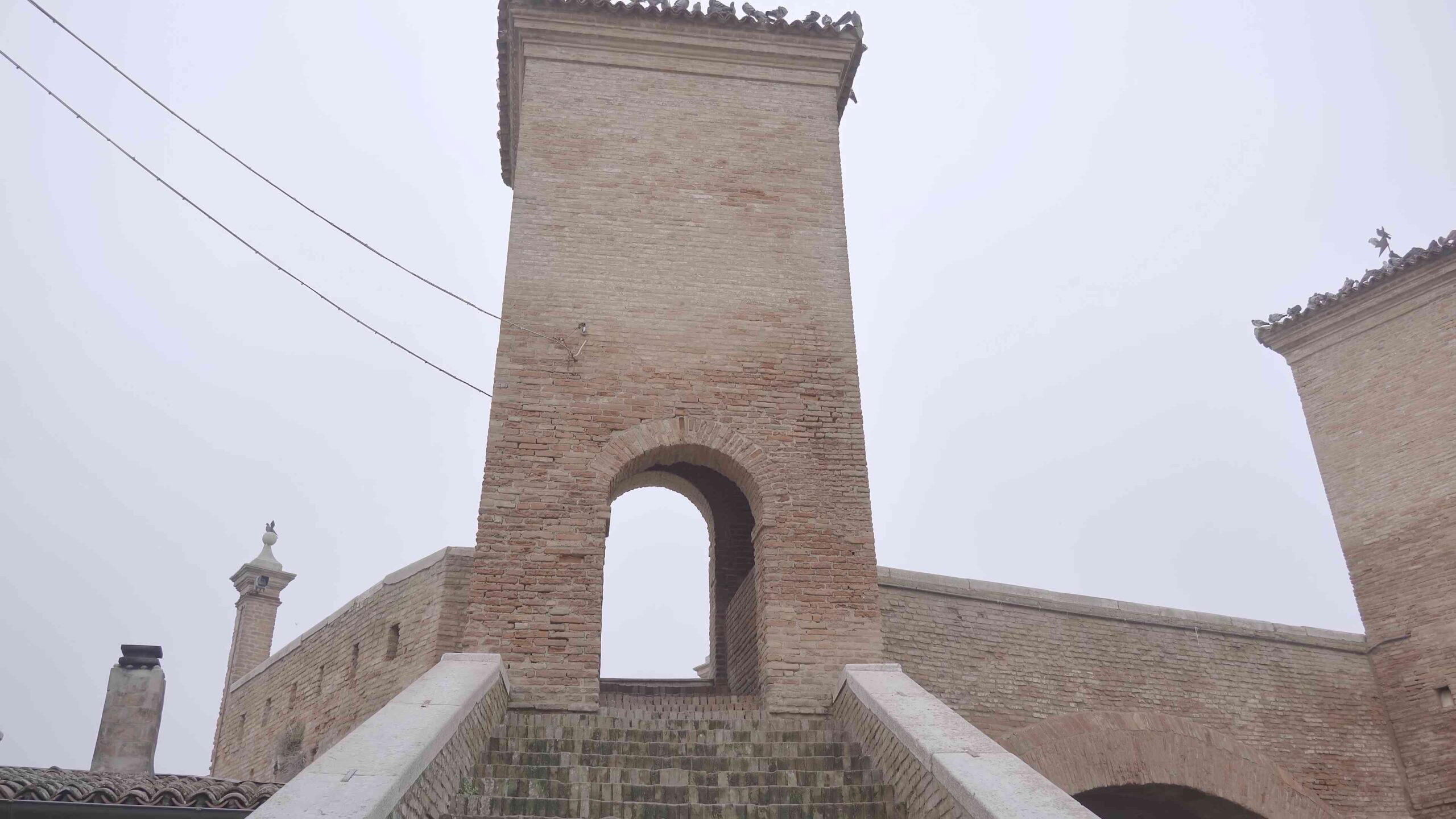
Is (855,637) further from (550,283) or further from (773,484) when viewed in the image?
(550,283)

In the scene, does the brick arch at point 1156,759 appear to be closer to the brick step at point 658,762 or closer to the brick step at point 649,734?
the brick step at point 649,734

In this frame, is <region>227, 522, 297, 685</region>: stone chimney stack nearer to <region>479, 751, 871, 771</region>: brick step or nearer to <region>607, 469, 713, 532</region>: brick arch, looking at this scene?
<region>607, 469, 713, 532</region>: brick arch

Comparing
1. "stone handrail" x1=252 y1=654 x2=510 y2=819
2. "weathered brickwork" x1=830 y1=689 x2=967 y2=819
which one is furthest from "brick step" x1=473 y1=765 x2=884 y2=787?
"stone handrail" x1=252 y1=654 x2=510 y2=819

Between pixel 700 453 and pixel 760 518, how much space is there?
72 cm

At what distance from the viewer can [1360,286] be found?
43.8 feet

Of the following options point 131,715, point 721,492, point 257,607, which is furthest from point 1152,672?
point 257,607

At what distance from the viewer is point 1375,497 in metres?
12.8

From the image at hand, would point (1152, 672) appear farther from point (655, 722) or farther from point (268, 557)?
point (268, 557)

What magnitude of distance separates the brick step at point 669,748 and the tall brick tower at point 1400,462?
8.10 meters

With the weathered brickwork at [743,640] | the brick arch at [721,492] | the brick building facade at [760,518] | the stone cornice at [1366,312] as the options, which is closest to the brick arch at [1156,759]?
the brick building facade at [760,518]

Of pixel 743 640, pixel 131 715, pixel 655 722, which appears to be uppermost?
pixel 743 640

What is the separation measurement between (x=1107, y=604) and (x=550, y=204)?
6.38 meters

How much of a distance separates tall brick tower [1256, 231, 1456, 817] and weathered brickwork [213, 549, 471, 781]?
9783 mm

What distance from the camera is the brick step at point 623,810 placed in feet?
18.0
